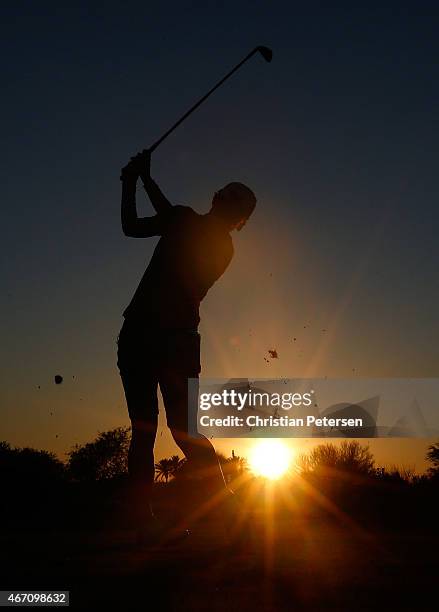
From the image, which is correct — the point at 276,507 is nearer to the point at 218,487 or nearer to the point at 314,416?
the point at 218,487

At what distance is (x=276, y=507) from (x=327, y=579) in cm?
559

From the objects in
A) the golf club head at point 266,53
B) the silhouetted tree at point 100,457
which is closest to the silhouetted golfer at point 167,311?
the golf club head at point 266,53

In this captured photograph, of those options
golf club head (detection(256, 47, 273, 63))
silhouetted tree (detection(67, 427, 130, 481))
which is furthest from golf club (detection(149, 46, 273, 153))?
silhouetted tree (detection(67, 427, 130, 481))

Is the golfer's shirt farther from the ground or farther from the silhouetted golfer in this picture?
the ground

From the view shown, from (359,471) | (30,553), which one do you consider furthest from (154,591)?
(359,471)

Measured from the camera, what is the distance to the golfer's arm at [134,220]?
6.08 meters

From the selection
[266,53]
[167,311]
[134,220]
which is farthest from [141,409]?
[266,53]

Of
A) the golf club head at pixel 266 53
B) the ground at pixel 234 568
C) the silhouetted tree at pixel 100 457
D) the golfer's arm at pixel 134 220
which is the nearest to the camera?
the ground at pixel 234 568

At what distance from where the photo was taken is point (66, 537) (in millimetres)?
6582

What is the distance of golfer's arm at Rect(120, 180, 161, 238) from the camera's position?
19.9ft

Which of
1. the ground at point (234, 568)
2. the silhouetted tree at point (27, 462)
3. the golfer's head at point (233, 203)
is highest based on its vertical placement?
the silhouetted tree at point (27, 462)

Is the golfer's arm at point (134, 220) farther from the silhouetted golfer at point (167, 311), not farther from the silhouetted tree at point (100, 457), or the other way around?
the silhouetted tree at point (100, 457)

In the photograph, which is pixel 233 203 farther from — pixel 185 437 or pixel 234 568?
pixel 234 568

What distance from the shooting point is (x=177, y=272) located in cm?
604
